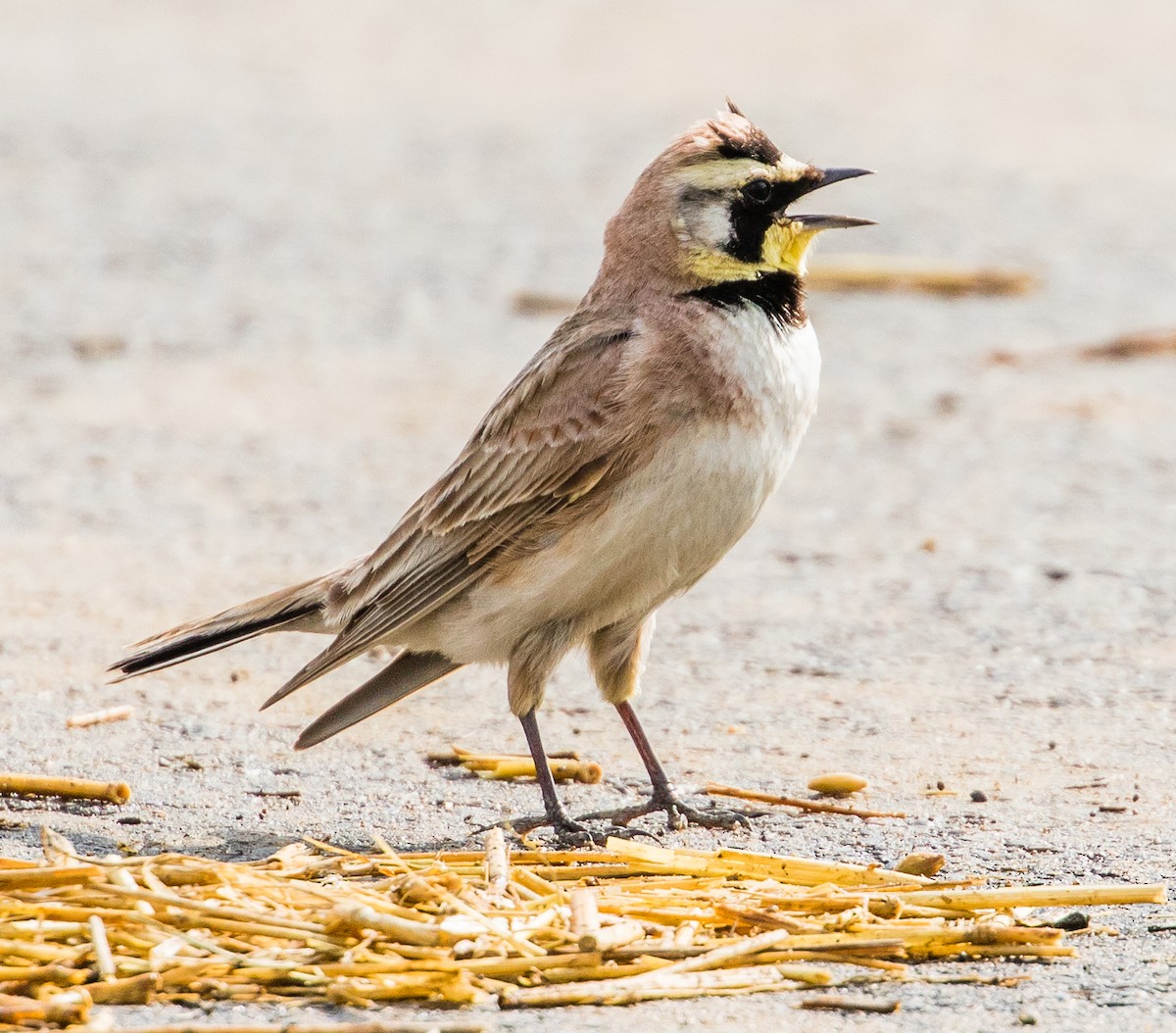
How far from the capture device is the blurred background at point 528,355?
21.5 ft

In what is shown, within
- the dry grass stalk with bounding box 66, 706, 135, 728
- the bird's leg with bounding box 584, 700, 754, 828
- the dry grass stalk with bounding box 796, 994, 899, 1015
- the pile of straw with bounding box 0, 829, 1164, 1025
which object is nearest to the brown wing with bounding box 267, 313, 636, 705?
the bird's leg with bounding box 584, 700, 754, 828

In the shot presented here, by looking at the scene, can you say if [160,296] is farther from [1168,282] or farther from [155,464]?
[1168,282]

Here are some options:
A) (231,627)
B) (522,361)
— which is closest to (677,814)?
(231,627)

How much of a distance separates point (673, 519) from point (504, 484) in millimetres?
632

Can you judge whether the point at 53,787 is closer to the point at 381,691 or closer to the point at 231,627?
the point at 231,627

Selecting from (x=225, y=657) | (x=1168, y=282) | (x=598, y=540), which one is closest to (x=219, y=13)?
(x=1168, y=282)

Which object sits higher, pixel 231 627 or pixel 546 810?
pixel 231 627

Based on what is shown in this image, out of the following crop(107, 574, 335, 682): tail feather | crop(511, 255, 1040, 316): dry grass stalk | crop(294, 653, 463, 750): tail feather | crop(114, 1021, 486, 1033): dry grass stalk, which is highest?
→ crop(511, 255, 1040, 316): dry grass stalk

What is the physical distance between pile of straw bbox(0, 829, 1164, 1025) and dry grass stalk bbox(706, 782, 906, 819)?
880 mm

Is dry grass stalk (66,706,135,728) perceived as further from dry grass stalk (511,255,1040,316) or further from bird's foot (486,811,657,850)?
dry grass stalk (511,255,1040,316)

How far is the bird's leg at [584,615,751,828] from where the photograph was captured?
5672 mm

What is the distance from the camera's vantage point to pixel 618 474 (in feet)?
17.7

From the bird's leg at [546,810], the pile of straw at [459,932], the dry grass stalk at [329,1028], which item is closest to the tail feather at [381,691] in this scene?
the bird's leg at [546,810]

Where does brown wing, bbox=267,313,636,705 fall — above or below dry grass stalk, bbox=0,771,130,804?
above
